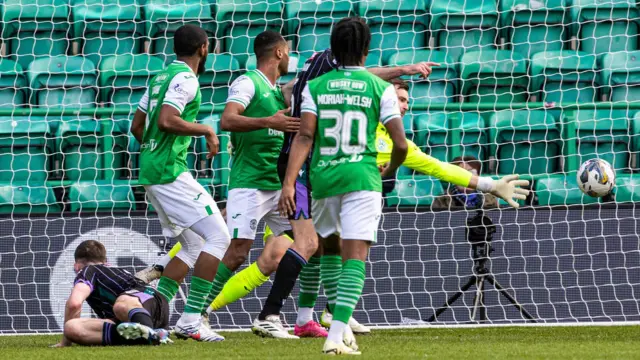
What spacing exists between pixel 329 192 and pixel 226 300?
7.17 feet

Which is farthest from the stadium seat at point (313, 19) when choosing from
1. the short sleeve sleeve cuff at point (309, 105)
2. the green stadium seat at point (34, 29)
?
the short sleeve sleeve cuff at point (309, 105)

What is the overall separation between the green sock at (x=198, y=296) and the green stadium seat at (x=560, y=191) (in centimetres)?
344

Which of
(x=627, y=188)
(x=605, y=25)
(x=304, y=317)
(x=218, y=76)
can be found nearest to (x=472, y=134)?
(x=627, y=188)

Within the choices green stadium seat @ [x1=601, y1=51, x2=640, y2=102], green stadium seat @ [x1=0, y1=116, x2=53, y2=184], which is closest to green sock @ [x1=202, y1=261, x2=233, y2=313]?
green stadium seat @ [x1=0, y1=116, x2=53, y2=184]

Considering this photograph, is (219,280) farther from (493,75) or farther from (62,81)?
(493,75)

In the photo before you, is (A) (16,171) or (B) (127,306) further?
(A) (16,171)

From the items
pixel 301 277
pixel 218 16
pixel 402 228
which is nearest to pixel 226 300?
pixel 301 277

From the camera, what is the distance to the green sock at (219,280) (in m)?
6.56

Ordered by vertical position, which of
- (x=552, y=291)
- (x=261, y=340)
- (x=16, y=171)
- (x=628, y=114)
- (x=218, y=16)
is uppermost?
(x=218, y=16)

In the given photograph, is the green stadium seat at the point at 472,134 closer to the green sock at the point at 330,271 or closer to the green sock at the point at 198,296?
the green sock at the point at 330,271

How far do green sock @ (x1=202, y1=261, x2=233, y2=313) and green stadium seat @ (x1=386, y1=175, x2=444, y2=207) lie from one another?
8.01ft

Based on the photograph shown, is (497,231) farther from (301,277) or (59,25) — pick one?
(59,25)

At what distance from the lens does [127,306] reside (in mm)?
6047

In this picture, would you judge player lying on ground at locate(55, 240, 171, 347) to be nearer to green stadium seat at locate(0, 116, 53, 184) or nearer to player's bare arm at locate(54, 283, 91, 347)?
player's bare arm at locate(54, 283, 91, 347)
